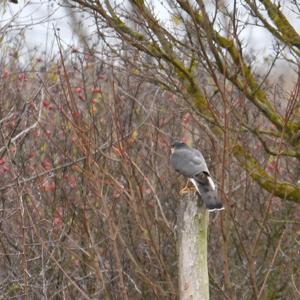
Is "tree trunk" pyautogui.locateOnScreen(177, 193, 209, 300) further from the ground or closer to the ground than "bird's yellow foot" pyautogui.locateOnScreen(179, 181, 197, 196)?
closer to the ground

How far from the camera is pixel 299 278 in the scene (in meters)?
7.60

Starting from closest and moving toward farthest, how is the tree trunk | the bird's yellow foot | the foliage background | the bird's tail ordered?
the tree trunk < the bird's tail < the bird's yellow foot < the foliage background

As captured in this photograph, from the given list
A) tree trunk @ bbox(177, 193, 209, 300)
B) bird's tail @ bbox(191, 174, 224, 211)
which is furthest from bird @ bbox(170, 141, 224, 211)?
tree trunk @ bbox(177, 193, 209, 300)

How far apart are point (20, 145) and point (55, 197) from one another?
60 centimetres

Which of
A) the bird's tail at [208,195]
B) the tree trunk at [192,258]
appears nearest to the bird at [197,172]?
the bird's tail at [208,195]

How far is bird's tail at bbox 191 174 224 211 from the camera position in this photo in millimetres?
4262

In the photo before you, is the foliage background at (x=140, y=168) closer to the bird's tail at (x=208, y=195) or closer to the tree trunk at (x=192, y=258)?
the bird's tail at (x=208, y=195)

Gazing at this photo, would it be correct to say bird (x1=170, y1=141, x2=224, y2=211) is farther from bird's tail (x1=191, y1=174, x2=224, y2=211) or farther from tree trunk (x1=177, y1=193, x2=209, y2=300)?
tree trunk (x1=177, y1=193, x2=209, y2=300)

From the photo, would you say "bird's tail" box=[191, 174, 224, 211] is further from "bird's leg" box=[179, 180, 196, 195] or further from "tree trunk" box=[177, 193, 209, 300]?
"tree trunk" box=[177, 193, 209, 300]

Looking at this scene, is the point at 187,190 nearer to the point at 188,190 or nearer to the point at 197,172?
the point at 188,190

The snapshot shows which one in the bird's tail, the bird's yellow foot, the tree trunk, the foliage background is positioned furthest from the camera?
the foliage background

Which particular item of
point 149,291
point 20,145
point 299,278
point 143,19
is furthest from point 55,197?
point 299,278

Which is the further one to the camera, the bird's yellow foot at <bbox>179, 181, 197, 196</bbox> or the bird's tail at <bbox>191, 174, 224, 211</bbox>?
the bird's yellow foot at <bbox>179, 181, 197, 196</bbox>

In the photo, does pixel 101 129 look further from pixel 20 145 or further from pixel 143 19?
pixel 143 19
